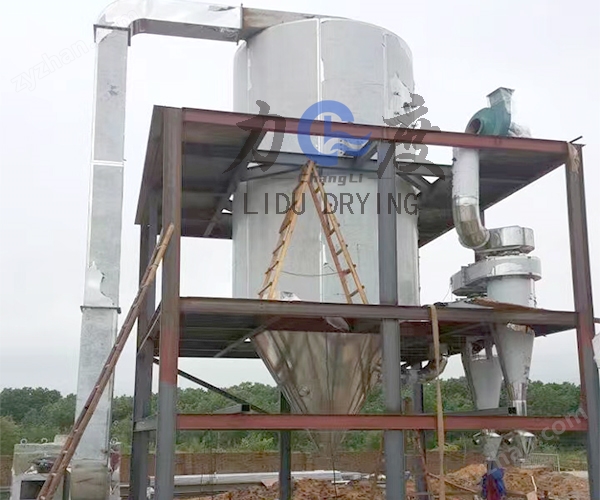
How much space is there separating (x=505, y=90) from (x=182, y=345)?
26.6 ft

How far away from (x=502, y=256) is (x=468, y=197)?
1.14 meters

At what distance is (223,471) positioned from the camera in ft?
109

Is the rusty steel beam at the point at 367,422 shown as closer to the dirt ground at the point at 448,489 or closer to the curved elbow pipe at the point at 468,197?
the curved elbow pipe at the point at 468,197

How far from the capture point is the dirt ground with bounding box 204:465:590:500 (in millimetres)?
21122

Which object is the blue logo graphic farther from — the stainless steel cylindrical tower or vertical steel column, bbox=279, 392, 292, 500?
vertical steel column, bbox=279, 392, 292, 500

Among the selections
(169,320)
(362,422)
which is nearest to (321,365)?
(362,422)

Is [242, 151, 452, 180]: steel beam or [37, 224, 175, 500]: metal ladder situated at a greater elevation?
[242, 151, 452, 180]: steel beam

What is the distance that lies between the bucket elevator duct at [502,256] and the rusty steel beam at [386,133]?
33cm

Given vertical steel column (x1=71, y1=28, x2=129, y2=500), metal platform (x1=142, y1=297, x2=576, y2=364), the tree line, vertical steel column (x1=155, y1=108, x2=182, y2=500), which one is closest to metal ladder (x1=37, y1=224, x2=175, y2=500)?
vertical steel column (x1=155, y1=108, x2=182, y2=500)

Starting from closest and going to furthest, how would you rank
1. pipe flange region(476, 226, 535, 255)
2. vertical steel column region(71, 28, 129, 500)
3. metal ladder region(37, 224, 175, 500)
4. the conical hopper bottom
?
metal ladder region(37, 224, 175, 500) → the conical hopper bottom → pipe flange region(476, 226, 535, 255) → vertical steel column region(71, 28, 129, 500)

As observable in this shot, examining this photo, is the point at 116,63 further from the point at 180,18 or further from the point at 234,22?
the point at 234,22

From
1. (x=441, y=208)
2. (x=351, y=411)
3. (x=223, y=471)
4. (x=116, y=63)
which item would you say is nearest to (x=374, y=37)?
(x=441, y=208)

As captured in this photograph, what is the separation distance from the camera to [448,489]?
21344 mm

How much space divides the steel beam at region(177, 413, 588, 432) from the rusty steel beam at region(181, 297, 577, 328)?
55.3 inches
